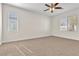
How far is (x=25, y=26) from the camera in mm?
4059

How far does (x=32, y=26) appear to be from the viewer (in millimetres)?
3730

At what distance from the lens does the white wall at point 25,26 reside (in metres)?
3.45

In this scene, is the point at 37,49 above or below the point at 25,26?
below

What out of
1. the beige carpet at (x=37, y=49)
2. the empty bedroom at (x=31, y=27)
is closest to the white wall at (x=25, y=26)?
the empty bedroom at (x=31, y=27)

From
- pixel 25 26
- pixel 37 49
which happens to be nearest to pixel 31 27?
pixel 25 26

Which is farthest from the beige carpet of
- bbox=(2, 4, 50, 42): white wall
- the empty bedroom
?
bbox=(2, 4, 50, 42): white wall

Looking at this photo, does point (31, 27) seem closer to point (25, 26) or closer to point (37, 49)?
point (25, 26)

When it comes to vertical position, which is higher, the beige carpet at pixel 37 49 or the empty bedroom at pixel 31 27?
the empty bedroom at pixel 31 27

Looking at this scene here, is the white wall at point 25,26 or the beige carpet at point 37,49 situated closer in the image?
the beige carpet at point 37,49

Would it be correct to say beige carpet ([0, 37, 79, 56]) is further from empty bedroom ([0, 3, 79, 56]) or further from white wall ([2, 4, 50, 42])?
white wall ([2, 4, 50, 42])

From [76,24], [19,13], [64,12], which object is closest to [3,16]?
[19,13]

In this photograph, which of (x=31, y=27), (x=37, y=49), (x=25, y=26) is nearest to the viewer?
(x=37, y=49)

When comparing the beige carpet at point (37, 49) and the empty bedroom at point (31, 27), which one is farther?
the empty bedroom at point (31, 27)

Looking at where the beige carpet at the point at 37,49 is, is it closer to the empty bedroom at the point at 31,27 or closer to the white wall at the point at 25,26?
the empty bedroom at the point at 31,27
